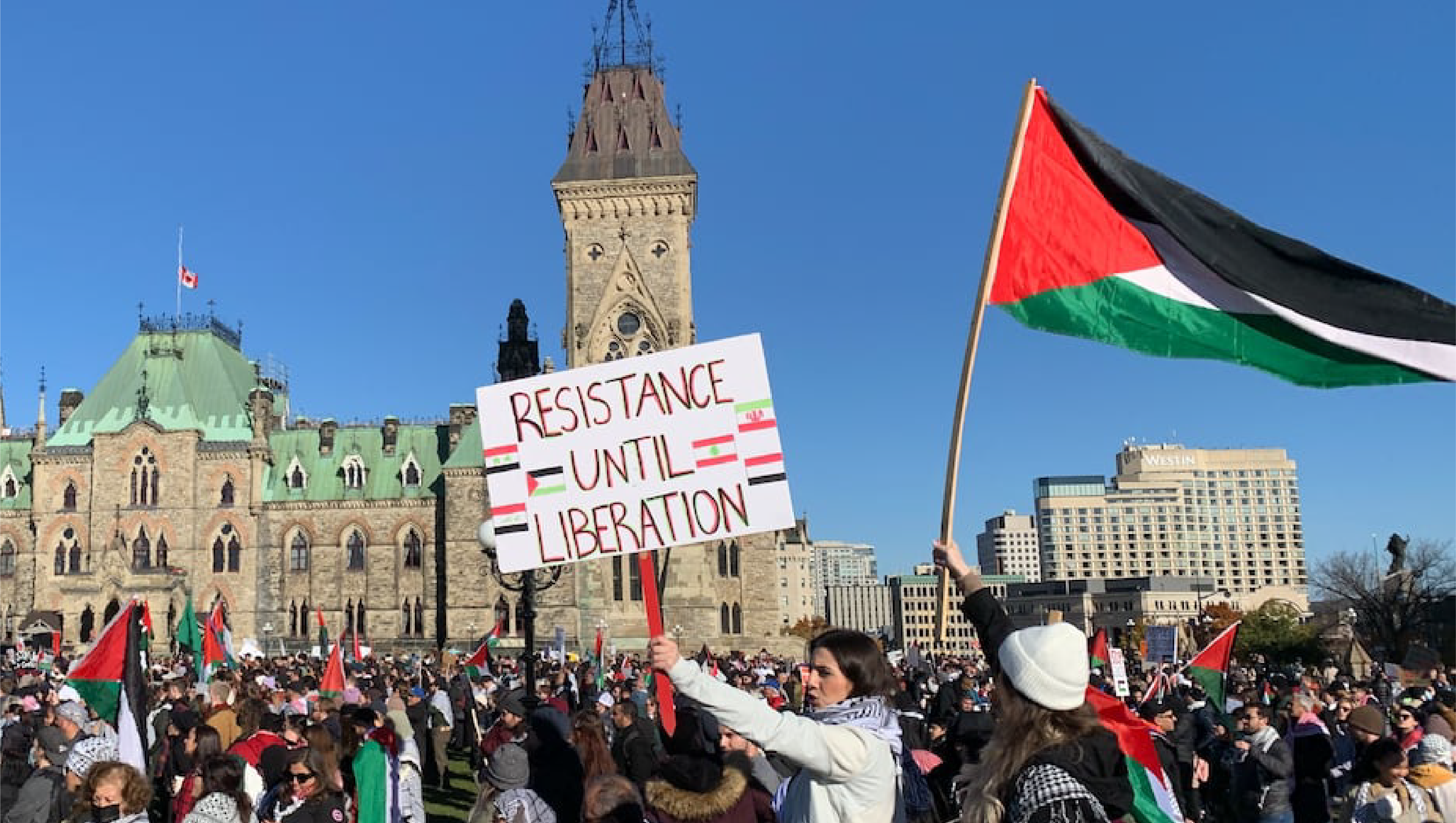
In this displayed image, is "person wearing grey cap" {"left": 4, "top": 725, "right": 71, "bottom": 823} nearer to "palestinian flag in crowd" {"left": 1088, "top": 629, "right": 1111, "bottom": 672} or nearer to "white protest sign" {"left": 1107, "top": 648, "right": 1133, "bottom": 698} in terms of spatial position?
"white protest sign" {"left": 1107, "top": 648, "right": 1133, "bottom": 698}

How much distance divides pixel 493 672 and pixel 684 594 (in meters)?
19.1

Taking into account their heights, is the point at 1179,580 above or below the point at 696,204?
below

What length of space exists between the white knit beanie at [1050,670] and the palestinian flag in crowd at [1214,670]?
1158 cm

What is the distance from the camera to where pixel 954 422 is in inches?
196

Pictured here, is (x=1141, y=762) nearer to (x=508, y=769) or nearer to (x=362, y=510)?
(x=508, y=769)

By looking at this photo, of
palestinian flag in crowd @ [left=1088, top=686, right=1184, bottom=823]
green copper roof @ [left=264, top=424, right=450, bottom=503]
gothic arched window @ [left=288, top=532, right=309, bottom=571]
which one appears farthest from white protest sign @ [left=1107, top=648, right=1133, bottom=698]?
gothic arched window @ [left=288, top=532, right=309, bottom=571]

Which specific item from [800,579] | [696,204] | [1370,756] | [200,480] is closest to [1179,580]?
[800,579]

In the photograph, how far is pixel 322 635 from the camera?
156 feet

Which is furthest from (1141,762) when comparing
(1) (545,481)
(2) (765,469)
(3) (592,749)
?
(3) (592,749)

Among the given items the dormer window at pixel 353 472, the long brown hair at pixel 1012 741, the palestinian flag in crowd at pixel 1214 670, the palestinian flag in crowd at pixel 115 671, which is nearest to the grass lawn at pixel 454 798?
the palestinian flag in crowd at pixel 115 671

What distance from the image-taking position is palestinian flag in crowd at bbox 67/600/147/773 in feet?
32.3

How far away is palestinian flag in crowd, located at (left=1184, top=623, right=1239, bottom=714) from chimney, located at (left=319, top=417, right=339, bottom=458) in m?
51.3

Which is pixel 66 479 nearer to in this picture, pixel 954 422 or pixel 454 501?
pixel 454 501

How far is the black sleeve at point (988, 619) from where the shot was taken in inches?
175
